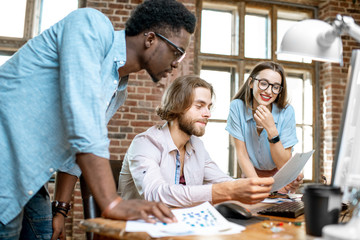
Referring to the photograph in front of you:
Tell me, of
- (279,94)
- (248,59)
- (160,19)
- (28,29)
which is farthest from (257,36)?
(160,19)

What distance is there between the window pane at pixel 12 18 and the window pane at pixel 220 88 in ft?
6.95

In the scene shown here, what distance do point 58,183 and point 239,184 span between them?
28.3 inches

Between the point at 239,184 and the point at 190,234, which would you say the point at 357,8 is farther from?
the point at 190,234

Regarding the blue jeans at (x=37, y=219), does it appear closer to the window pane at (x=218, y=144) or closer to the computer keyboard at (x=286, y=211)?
the computer keyboard at (x=286, y=211)

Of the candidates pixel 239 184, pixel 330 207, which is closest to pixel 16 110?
pixel 239 184

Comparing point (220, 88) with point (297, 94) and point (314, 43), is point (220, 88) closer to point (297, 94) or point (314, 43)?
point (297, 94)

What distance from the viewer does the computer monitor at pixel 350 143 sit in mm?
825

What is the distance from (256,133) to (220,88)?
183 centimetres

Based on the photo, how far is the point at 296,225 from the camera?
1.02 metres

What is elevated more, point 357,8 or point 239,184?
point 357,8

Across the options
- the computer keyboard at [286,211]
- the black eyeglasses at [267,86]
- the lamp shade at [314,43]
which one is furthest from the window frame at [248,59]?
the lamp shade at [314,43]

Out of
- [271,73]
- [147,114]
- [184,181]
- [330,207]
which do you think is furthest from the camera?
[147,114]

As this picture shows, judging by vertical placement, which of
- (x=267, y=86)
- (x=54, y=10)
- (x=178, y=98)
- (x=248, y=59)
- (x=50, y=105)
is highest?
(x=54, y=10)

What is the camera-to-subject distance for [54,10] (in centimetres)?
379
